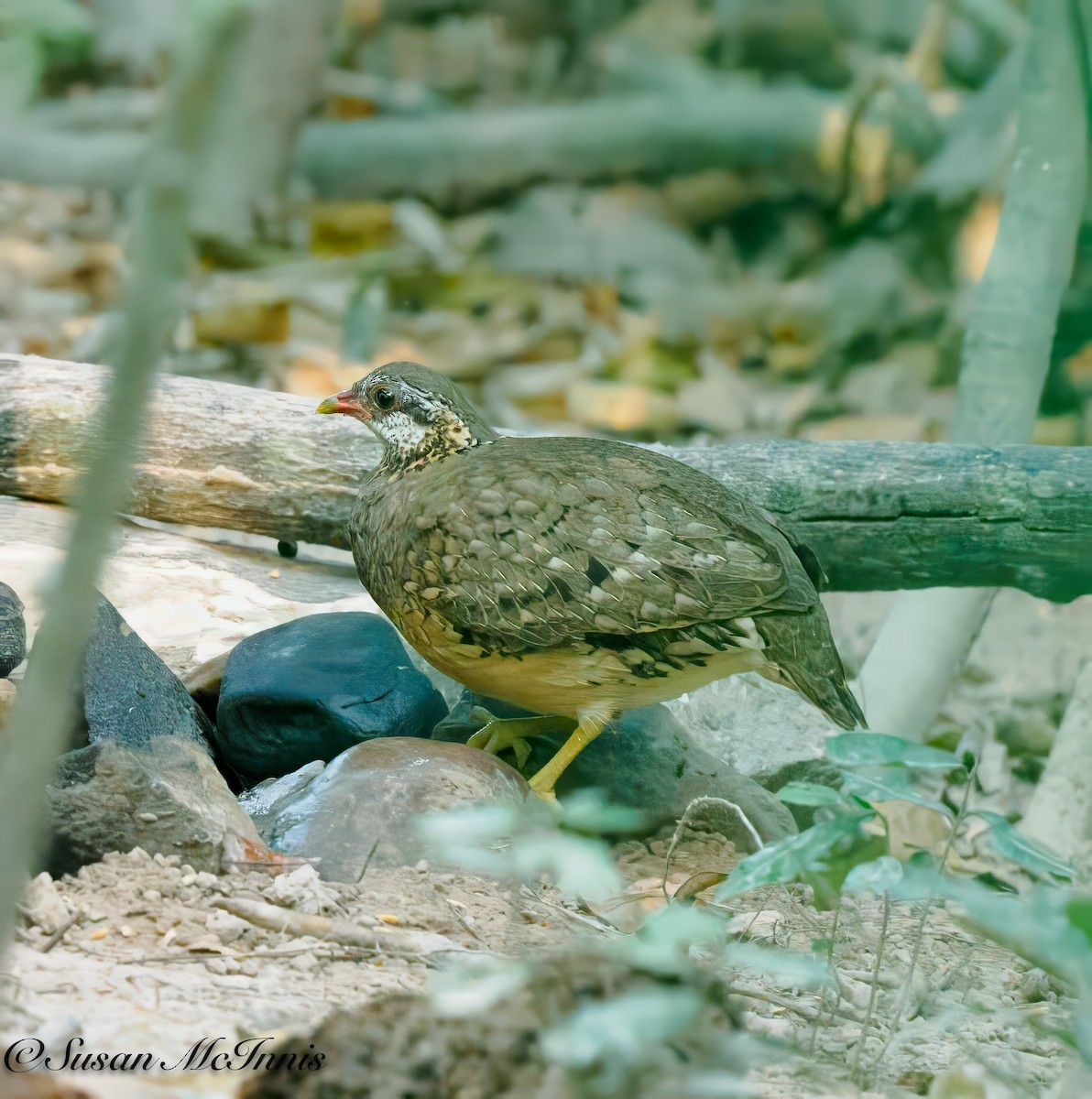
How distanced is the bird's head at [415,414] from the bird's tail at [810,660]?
3.72 ft

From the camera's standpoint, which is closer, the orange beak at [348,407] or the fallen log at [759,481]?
the orange beak at [348,407]

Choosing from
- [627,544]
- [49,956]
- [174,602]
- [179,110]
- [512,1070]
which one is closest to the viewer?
[179,110]

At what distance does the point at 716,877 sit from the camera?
380 cm

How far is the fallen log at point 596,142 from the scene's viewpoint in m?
9.88

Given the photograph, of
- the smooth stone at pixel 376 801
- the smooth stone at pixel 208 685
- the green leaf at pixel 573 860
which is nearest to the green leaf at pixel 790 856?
the green leaf at pixel 573 860

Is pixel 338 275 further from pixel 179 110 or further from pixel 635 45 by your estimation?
pixel 179 110

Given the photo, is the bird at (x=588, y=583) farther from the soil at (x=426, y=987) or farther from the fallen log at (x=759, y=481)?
the fallen log at (x=759, y=481)

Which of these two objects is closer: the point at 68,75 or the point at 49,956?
the point at 49,956

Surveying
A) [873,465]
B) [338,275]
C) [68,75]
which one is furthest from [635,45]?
[873,465]

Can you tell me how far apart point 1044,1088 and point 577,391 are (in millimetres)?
6842

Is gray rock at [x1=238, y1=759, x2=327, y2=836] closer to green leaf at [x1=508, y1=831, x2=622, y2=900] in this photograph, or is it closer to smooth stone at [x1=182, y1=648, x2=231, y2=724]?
smooth stone at [x1=182, y1=648, x2=231, y2=724]

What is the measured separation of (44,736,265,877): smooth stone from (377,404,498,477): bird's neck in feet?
4.99
